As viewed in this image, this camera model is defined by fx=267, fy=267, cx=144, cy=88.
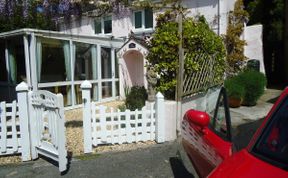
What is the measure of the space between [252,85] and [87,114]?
6647mm

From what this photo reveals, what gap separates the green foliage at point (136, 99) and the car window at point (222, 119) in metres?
5.12

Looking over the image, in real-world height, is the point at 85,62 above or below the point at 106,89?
above

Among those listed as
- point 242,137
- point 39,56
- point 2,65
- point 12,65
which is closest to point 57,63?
point 39,56

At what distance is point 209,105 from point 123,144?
10.3ft

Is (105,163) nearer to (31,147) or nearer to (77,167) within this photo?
(77,167)

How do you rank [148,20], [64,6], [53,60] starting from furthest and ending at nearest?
[148,20]
[53,60]
[64,6]

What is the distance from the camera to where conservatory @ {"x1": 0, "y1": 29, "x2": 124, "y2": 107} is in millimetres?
8633

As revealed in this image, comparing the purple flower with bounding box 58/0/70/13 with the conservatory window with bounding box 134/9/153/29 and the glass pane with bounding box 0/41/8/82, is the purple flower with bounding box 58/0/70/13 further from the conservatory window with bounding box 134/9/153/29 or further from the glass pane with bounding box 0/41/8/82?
the conservatory window with bounding box 134/9/153/29

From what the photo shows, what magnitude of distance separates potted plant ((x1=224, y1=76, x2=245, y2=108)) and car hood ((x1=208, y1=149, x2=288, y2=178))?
24.8 feet

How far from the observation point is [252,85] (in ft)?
31.4

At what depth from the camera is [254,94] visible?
9750 millimetres

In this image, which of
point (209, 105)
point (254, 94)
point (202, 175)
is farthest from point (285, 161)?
point (254, 94)

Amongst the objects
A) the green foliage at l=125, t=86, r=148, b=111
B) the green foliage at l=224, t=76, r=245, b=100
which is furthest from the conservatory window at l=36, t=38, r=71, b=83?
the green foliage at l=224, t=76, r=245, b=100

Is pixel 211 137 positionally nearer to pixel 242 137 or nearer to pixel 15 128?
pixel 242 137
